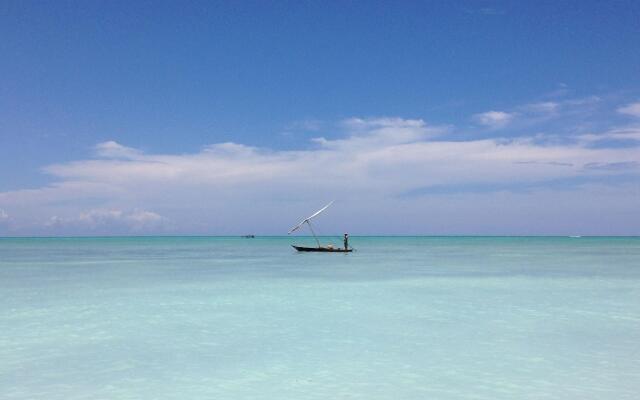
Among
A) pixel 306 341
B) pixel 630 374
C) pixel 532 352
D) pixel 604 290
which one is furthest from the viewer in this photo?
pixel 604 290

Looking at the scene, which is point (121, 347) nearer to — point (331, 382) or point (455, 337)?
point (331, 382)

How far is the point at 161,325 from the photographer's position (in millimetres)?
14469

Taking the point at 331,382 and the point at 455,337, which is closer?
the point at 331,382

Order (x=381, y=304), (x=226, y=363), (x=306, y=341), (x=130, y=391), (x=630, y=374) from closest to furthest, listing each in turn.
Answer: (x=130, y=391) → (x=630, y=374) → (x=226, y=363) → (x=306, y=341) → (x=381, y=304)

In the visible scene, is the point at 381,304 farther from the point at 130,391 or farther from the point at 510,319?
the point at 130,391

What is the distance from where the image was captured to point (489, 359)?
10547 mm

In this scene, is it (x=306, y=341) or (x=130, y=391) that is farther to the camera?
(x=306, y=341)

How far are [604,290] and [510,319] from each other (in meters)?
9.95

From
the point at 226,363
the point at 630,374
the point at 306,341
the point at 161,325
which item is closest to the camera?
the point at 630,374

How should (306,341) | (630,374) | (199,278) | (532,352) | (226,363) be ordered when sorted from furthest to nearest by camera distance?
(199,278) → (306,341) → (532,352) → (226,363) → (630,374)

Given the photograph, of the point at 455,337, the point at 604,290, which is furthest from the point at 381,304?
the point at 604,290

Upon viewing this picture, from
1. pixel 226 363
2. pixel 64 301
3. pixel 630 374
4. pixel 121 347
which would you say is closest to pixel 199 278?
pixel 64 301

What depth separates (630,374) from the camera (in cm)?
948

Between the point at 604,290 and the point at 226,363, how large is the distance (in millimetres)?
18231
